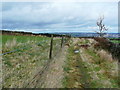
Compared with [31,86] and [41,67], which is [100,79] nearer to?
[41,67]

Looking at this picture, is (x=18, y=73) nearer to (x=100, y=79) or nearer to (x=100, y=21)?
(x=100, y=79)

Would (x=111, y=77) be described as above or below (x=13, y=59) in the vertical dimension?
below

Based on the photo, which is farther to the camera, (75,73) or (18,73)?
(75,73)

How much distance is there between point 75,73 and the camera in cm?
671

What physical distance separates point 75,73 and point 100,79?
1.21 metres

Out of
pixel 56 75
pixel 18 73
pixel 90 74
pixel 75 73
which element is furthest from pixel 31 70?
pixel 90 74

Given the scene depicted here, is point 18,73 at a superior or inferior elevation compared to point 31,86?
superior

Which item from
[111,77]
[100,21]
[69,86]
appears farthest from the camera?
[100,21]

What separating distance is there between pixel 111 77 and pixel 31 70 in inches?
145

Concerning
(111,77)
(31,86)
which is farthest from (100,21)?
(31,86)

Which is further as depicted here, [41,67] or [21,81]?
[41,67]

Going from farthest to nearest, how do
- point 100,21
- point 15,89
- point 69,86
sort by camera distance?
1. point 100,21
2. point 69,86
3. point 15,89

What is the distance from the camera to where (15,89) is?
3867 millimetres

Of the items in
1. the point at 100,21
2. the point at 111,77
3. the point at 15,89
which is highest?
the point at 100,21
